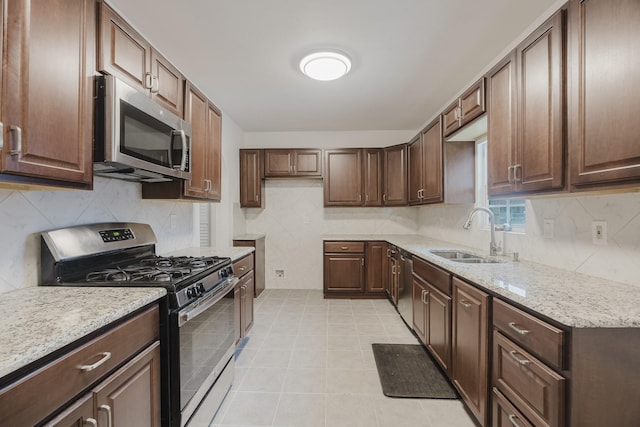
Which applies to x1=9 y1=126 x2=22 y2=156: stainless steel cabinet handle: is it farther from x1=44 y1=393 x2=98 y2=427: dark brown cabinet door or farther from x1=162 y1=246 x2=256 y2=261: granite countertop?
x1=162 y1=246 x2=256 y2=261: granite countertop

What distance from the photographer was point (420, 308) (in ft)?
8.14

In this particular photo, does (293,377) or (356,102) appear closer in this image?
(293,377)

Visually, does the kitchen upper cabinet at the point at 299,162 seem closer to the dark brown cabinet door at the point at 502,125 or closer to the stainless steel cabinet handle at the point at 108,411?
the dark brown cabinet door at the point at 502,125

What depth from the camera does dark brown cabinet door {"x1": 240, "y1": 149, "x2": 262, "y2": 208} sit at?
13.7ft

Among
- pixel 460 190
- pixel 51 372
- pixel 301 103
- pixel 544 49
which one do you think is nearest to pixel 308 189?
pixel 301 103

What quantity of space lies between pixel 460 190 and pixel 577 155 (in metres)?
1.61

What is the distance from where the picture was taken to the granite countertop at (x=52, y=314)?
0.71 metres

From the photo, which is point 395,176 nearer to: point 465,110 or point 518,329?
point 465,110

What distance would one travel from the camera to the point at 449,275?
6.19 ft

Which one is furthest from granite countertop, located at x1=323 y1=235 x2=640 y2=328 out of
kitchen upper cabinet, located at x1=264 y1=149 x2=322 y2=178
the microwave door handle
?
kitchen upper cabinet, located at x1=264 y1=149 x2=322 y2=178

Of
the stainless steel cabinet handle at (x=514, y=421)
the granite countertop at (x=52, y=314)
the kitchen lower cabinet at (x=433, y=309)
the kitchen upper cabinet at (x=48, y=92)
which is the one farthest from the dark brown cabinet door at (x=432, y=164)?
the kitchen upper cabinet at (x=48, y=92)

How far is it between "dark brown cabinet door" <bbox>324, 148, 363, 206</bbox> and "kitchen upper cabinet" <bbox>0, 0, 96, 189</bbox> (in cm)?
311

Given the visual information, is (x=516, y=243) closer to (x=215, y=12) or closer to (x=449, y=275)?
(x=449, y=275)

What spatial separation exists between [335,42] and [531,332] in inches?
83.5
